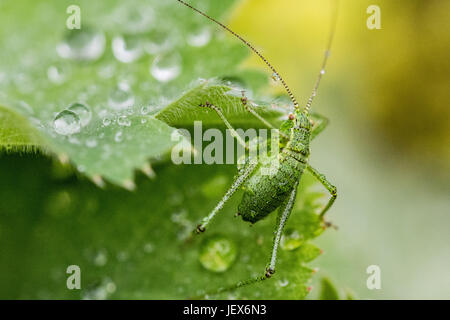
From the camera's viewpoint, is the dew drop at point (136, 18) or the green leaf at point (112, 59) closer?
the green leaf at point (112, 59)

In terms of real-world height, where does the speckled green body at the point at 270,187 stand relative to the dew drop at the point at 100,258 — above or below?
above

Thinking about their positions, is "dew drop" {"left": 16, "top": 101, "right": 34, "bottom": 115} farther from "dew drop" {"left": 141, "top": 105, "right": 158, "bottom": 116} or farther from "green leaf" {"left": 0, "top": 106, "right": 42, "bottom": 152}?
"dew drop" {"left": 141, "top": 105, "right": 158, "bottom": 116}

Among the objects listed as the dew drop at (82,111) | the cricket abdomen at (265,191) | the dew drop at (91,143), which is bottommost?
the cricket abdomen at (265,191)

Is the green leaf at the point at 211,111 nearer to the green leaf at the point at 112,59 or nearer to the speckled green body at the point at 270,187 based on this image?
the green leaf at the point at 112,59

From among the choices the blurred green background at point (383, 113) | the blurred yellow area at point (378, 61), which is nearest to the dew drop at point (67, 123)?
the blurred green background at point (383, 113)

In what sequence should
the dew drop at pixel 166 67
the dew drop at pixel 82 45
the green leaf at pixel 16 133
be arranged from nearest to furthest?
the green leaf at pixel 16 133
the dew drop at pixel 166 67
the dew drop at pixel 82 45

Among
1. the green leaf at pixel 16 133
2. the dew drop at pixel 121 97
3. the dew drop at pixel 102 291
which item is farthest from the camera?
the dew drop at pixel 121 97

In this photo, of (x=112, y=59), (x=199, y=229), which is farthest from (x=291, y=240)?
(x=112, y=59)
